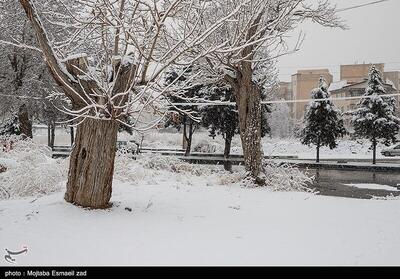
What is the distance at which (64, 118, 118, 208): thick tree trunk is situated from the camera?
5.58 meters

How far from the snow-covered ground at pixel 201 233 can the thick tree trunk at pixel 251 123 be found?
153 inches

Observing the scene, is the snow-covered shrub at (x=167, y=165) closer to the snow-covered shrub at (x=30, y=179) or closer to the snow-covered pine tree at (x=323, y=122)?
the snow-covered shrub at (x=30, y=179)

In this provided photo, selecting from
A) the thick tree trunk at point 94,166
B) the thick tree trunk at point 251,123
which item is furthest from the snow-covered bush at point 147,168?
the thick tree trunk at point 94,166

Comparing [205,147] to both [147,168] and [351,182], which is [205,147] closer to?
[351,182]

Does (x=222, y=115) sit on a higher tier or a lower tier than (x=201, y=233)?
higher

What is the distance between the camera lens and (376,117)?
25719mm

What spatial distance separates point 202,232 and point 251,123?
649cm

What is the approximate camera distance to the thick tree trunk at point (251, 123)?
1069 cm

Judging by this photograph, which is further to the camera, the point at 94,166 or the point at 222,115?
the point at 222,115

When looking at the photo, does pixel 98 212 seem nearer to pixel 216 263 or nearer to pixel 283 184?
pixel 216 263

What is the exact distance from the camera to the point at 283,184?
10.8 m

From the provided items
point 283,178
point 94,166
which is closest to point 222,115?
point 283,178

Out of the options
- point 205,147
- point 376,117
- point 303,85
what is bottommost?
point 205,147
